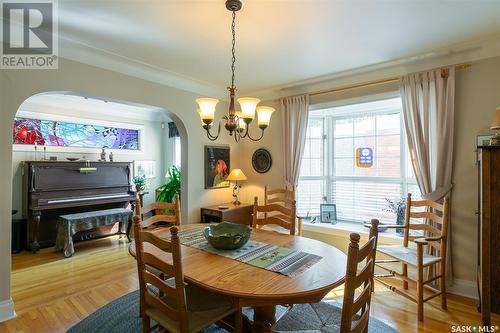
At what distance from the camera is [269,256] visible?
1.65 metres

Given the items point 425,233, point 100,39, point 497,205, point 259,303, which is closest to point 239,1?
point 100,39

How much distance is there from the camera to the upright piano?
388 centimetres

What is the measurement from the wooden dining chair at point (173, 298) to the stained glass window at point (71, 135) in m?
3.79

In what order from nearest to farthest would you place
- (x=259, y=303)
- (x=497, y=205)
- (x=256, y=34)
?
(x=259, y=303) → (x=497, y=205) → (x=256, y=34)

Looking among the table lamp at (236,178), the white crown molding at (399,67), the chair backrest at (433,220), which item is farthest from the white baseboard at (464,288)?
the table lamp at (236,178)

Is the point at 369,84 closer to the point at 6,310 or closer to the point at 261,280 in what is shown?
the point at 261,280

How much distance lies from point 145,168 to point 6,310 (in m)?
A: 3.80

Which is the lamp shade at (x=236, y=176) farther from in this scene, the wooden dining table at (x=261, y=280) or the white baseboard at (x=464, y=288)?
the white baseboard at (x=464, y=288)

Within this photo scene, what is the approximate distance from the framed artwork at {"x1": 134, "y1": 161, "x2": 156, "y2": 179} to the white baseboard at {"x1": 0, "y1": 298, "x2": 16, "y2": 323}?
353cm

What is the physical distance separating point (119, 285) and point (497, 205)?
350 cm

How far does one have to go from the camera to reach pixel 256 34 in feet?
7.46

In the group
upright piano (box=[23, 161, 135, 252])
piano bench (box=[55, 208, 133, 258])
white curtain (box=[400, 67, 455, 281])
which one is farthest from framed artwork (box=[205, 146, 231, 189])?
white curtain (box=[400, 67, 455, 281])

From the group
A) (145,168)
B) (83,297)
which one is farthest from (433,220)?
(145,168)

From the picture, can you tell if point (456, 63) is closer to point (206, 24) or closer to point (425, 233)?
point (425, 233)
